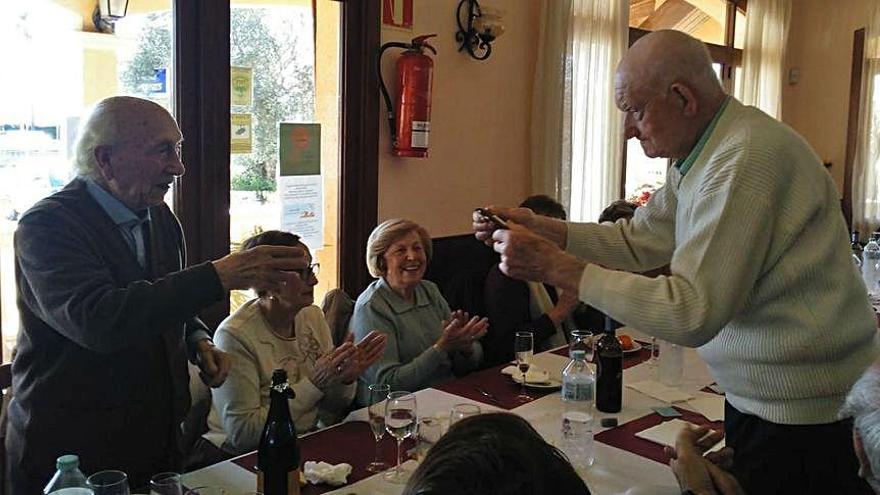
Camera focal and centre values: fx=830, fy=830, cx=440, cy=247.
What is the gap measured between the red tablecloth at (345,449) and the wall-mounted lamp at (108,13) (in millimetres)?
1671

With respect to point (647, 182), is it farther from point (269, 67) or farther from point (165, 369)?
point (165, 369)

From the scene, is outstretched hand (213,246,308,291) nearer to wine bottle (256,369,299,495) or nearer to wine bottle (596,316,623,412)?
wine bottle (256,369,299,495)

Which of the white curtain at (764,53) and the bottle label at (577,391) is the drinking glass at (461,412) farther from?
the white curtain at (764,53)

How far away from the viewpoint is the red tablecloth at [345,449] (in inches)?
71.3

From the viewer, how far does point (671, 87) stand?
1.68 metres

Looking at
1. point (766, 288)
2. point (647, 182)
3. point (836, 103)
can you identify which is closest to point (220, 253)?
point (766, 288)

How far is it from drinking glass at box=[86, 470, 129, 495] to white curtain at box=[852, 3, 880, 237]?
269 inches

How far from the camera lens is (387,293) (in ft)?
9.48

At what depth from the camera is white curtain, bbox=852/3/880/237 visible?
22.6 feet

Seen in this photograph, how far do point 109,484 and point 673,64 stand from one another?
131 centimetres

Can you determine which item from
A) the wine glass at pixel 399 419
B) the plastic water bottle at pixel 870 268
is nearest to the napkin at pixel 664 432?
the wine glass at pixel 399 419

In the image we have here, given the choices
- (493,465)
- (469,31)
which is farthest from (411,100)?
(493,465)

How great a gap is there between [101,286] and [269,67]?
1818mm

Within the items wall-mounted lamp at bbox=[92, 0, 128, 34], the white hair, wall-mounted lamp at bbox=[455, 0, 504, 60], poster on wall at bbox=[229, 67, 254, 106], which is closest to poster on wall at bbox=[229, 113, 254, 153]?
poster on wall at bbox=[229, 67, 254, 106]
